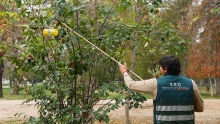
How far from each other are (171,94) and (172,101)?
70mm

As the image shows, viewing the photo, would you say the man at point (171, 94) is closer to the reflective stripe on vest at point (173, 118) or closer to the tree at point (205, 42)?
the reflective stripe on vest at point (173, 118)

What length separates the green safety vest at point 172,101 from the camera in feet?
10.3

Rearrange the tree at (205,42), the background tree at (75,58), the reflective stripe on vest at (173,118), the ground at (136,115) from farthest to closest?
the tree at (205,42) → the ground at (136,115) → the background tree at (75,58) → the reflective stripe on vest at (173,118)

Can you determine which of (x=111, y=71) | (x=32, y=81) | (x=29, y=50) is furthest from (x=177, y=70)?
(x=32, y=81)

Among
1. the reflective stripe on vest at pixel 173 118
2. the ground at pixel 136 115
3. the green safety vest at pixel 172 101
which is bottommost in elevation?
the ground at pixel 136 115

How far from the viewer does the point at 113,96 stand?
4344 mm

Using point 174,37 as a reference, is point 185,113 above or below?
below

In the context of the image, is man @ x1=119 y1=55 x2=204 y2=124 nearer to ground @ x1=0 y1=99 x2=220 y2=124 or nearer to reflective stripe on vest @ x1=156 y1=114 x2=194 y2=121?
reflective stripe on vest @ x1=156 y1=114 x2=194 y2=121

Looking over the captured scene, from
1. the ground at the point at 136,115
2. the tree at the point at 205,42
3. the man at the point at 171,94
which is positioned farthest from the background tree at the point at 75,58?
the tree at the point at 205,42

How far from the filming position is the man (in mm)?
3139

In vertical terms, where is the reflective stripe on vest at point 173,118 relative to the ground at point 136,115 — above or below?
above

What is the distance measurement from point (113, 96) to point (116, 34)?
86 cm

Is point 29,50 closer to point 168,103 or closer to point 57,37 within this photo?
point 57,37

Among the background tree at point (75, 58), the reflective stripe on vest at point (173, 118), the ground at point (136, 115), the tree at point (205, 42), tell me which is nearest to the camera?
the reflective stripe on vest at point (173, 118)
